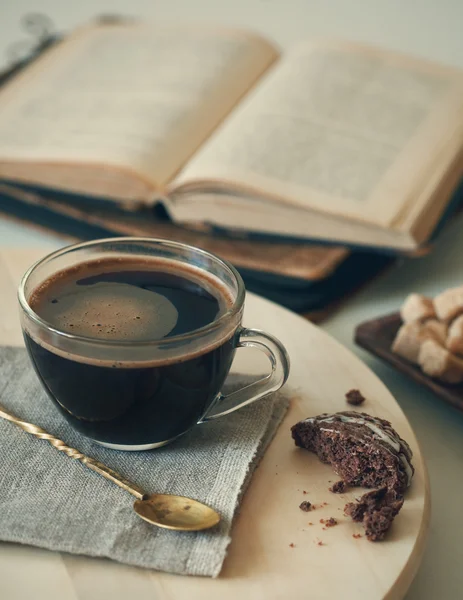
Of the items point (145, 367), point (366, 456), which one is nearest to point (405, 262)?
point (366, 456)

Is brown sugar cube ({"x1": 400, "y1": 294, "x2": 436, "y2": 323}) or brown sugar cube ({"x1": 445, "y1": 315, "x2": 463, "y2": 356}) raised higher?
brown sugar cube ({"x1": 445, "y1": 315, "x2": 463, "y2": 356})

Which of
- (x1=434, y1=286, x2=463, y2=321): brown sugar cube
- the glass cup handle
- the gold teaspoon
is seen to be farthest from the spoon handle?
(x1=434, y1=286, x2=463, y2=321): brown sugar cube

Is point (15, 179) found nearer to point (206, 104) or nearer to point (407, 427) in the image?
point (206, 104)

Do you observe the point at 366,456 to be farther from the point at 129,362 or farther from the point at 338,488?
the point at 129,362

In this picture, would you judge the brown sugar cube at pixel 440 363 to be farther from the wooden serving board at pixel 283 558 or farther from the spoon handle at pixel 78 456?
the spoon handle at pixel 78 456

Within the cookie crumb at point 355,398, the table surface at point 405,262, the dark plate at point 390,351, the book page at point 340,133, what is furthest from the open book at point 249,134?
the cookie crumb at point 355,398

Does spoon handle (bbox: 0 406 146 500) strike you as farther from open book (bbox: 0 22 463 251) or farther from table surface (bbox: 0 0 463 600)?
open book (bbox: 0 22 463 251)

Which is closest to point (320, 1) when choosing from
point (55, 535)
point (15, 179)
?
point (15, 179)
